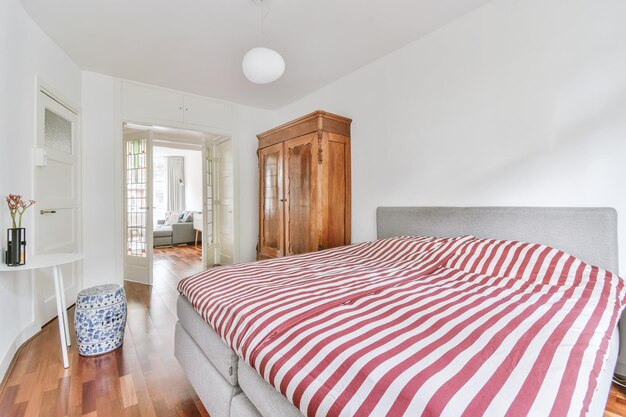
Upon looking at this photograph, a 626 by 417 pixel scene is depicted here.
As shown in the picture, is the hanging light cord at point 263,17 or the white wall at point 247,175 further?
the white wall at point 247,175

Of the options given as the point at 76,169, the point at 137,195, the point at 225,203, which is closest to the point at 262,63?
the point at 76,169

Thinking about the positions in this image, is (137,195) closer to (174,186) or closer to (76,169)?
(76,169)

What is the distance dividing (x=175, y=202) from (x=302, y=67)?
692 cm

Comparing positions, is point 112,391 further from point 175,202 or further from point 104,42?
point 175,202

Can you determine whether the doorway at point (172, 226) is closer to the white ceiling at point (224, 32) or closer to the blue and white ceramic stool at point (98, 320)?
the white ceiling at point (224, 32)

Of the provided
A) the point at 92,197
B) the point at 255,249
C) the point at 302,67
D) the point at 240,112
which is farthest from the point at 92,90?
the point at 255,249

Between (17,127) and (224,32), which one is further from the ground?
(224,32)

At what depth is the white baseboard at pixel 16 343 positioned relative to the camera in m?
1.71

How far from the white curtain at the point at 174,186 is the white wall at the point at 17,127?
20.5 feet

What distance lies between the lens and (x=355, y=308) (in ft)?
3.62

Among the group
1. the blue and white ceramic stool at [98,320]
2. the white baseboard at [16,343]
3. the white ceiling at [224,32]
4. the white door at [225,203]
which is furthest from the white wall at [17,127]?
the white door at [225,203]

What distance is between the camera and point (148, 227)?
3943 millimetres

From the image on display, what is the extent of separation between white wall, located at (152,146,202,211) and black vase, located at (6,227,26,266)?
21.7 ft

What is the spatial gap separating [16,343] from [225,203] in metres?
2.80
